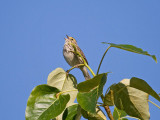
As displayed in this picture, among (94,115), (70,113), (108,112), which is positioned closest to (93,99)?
(108,112)

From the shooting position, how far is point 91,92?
156cm

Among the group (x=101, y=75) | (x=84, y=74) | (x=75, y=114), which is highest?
(x=84, y=74)

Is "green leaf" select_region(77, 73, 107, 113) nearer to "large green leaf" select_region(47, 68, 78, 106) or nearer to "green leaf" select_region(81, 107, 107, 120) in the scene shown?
"green leaf" select_region(81, 107, 107, 120)

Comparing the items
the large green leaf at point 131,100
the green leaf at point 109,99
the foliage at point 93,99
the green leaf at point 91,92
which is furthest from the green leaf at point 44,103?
the large green leaf at point 131,100

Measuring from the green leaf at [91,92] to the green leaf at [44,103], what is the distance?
0.14 m

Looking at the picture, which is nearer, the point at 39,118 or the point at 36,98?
the point at 39,118

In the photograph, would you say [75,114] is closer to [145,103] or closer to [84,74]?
[145,103]

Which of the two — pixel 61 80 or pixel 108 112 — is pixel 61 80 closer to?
pixel 61 80

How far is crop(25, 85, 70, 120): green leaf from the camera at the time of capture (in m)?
1.55

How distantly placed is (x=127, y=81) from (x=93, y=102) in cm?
46

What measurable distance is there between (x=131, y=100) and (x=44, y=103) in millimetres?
655

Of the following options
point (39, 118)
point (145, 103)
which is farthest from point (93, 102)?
point (145, 103)

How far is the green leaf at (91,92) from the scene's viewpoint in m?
1.41

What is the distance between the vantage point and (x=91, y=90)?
1.59 m
